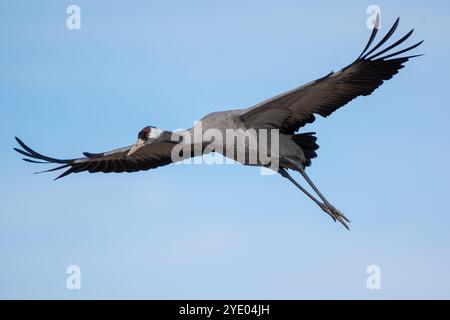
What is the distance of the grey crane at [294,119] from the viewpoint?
13.3m

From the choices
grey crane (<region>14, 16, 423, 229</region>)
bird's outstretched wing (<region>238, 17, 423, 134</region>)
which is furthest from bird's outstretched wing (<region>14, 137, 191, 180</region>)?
bird's outstretched wing (<region>238, 17, 423, 134</region>)

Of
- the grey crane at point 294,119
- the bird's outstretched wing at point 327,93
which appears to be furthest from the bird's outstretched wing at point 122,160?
the bird's outstretched wing at point 327,93

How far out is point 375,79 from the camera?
13445 millimetres

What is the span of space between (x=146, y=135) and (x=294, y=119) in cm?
215

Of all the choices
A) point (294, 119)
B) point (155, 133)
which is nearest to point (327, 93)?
point (294, 119)

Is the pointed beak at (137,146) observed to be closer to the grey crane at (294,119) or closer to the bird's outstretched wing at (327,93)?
the grey crane at (294,119)

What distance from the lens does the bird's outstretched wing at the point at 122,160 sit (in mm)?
14924

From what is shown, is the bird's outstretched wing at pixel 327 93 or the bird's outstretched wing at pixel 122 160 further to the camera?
the bird's outstretched wing at pixel 122 160

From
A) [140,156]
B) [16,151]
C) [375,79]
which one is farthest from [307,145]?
[16,151]

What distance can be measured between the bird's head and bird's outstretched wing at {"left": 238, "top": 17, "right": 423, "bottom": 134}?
126 cm

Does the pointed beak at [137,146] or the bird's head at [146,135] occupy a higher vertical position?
the bird's head at [146,135]

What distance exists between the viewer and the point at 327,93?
45.1 feet

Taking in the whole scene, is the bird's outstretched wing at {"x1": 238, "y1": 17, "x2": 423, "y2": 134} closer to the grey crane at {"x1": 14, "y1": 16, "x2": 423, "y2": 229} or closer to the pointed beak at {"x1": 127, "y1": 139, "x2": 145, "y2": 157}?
the grey crane at {"x1": 14, "y1": 16, "x2": 423, "y2": 229}
